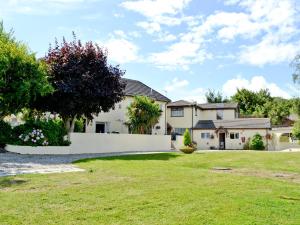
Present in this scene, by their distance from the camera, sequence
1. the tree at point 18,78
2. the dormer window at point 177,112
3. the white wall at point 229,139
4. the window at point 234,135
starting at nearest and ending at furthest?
the tree at point 18,78, the white wall at point 229,139, the window at point 234,135, the dormer window at point 177,112

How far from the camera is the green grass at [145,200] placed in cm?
681

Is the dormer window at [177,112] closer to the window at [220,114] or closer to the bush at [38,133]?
the window at [220,114]

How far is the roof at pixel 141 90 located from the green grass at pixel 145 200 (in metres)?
30.6

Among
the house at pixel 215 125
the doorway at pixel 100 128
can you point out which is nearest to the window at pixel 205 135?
the house at pixel 215 125

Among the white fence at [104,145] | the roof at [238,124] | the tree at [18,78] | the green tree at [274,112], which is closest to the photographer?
the tree at [18,78]

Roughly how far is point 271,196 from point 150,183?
3.55 m

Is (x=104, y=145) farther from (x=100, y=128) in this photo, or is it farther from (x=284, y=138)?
(x=284, y=138)

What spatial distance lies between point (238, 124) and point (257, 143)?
4112 millimetres

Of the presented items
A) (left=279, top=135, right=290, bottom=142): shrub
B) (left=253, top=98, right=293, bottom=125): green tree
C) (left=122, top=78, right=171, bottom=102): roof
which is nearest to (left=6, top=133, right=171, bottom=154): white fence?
(left=122, top=78, right=171, bottom=102): roof

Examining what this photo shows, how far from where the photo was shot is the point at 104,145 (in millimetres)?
30438

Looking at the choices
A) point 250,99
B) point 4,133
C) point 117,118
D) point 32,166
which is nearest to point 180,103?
point 117,118

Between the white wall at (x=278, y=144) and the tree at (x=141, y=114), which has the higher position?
the tree at (x=141, y=114)

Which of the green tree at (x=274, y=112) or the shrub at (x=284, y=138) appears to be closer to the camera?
the shrub at (x=284, y=138)

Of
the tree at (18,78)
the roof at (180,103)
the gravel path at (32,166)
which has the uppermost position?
the roof at (180,103)
